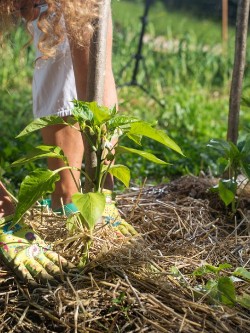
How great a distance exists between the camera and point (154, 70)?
622 centimetres

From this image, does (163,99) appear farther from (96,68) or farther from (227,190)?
(96,68)

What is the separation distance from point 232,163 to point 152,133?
63 cm

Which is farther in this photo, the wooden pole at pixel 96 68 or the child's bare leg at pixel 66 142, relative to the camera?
the child's bare leg at pixel 66 142

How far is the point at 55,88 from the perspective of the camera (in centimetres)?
285

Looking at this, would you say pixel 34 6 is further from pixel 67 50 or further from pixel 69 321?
pixel 69 321

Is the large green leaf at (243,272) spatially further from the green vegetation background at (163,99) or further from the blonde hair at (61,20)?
the green vegetation background at (163,99)

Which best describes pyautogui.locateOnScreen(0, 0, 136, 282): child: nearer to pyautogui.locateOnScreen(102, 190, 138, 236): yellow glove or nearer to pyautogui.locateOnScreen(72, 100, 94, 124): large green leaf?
pyautogui.locateOnScreen(102, 190, 138, 236): yellow glove

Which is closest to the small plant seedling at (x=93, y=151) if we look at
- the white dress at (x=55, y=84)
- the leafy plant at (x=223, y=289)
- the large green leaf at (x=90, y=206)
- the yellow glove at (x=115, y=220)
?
the large green leaf at (x=90, y=206)

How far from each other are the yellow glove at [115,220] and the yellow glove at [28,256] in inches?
9.1

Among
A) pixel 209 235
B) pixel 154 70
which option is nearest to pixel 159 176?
pixel 209 235

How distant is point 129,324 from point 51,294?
24 cm

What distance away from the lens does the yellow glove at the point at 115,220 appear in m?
2.26

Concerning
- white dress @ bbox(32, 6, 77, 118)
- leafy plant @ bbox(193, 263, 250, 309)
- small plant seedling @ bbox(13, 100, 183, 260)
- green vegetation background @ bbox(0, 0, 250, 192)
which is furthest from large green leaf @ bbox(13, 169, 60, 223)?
green vegetation background @ bbox(0, 0, 250, 192)

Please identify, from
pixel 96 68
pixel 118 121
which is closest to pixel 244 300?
pixel 118 121
